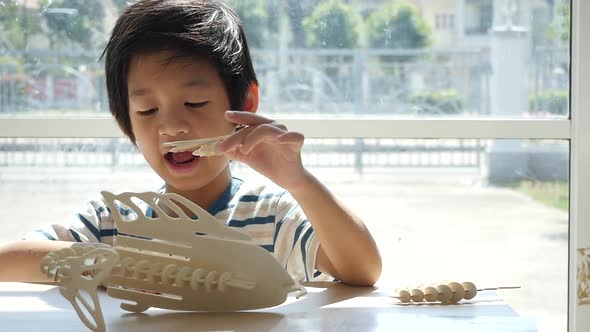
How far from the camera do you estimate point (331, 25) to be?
7.00 feet

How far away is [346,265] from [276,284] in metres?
0.21

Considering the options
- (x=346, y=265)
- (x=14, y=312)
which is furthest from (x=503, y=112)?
(x=14, y=312)

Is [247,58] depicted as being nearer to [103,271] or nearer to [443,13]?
[103,271]

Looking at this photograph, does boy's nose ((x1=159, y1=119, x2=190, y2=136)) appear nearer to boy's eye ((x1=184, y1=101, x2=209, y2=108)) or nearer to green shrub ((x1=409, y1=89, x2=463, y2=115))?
boy's eye ((x1=184, y1=101, x2=209, y2=108))

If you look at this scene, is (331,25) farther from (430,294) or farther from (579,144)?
(430,294)

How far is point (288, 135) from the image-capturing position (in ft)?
3.34

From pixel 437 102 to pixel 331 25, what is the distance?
32 centimetres

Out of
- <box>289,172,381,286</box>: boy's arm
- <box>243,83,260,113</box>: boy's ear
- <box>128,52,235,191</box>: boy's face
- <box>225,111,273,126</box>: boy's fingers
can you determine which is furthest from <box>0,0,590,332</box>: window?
<box>225,111,273,126</box>: boy's fingers

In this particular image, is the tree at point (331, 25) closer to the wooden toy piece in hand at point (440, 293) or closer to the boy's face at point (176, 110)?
the boy's face at point (176, 110)

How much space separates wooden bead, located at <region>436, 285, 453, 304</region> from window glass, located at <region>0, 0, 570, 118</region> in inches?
45.3

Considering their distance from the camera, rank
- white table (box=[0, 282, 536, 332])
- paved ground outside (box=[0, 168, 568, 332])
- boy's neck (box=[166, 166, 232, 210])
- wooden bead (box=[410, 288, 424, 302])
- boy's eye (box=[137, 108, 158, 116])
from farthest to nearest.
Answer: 1. paved ground outside (box=[0, 168, 568, 332])
2. boy's neck (box=[166, 166, 232, 210])
3. boy's eye (box=[137, 108, 158, 116])
4. wooden bead (box=[410, 288, 424, 302])
5. white table (box=[0, 282, 536, 332])

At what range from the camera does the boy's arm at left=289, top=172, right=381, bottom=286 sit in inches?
44.6

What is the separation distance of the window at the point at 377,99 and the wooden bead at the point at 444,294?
43.2 inches

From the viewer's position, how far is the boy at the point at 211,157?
3.74 ft
